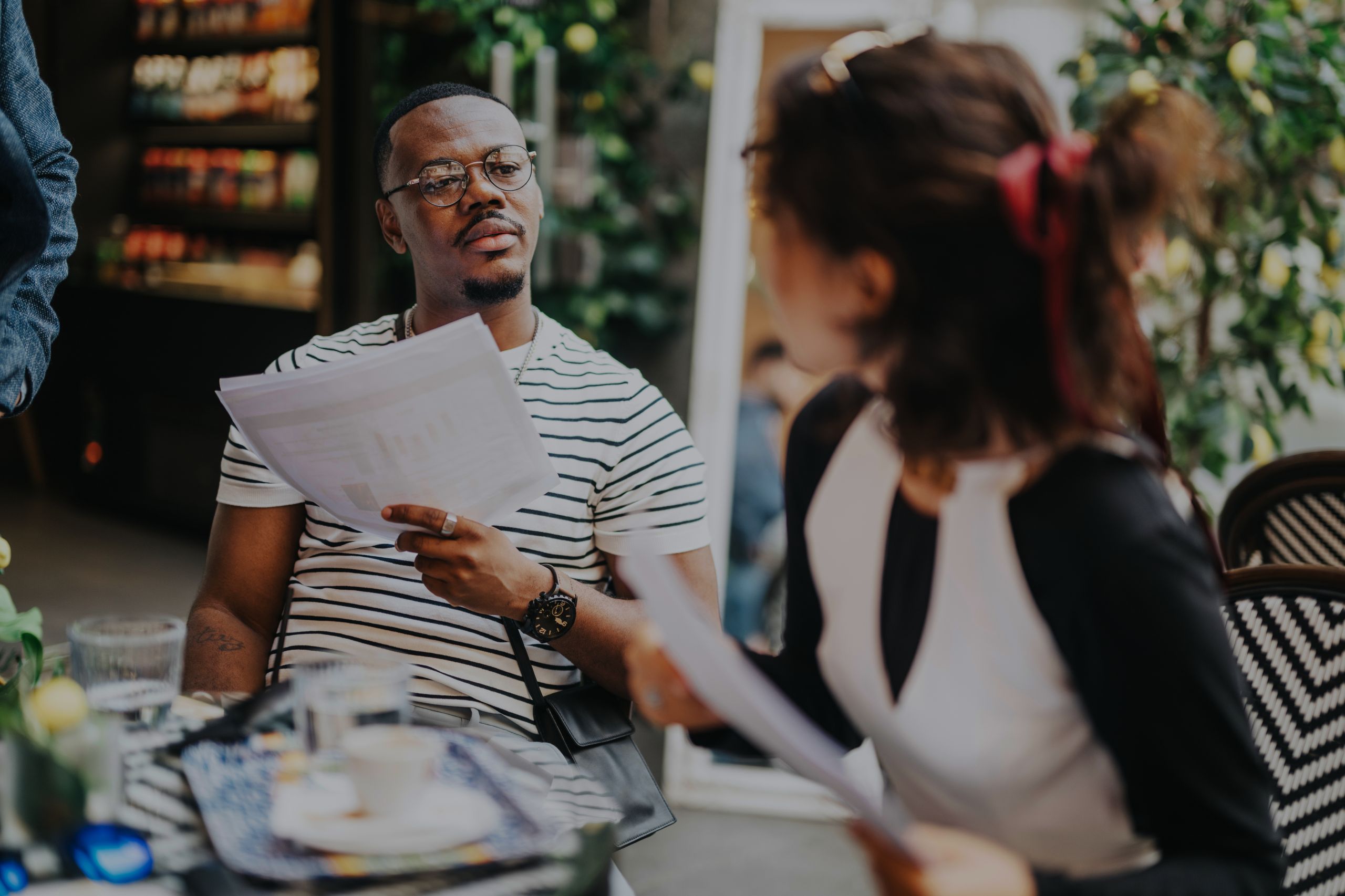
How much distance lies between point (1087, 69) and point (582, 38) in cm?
128

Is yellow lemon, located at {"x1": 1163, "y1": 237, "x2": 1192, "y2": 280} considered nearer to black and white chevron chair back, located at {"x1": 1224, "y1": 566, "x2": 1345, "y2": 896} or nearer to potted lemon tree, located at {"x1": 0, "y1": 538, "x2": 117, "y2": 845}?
black and white chevron chair back, located at {"x1": 1224, "y1": 566, "x2": 1345, "y2": 896}

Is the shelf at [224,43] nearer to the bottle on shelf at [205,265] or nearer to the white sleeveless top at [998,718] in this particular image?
the bottle on shelf at [205,265]

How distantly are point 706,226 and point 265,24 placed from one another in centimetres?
267

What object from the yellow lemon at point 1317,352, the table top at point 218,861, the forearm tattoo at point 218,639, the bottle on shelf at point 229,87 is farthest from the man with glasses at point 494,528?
the bottle on shelf at point 229,87

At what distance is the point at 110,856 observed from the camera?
0.78m

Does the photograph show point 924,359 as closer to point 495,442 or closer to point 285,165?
point 495,442

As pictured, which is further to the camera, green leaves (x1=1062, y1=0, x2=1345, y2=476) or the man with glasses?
green leaves (x1=1062, y1=0, x2=1345, y2=476)

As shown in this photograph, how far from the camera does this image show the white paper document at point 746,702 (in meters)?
0.68

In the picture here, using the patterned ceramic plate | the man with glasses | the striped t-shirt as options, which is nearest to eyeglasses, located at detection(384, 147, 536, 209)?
the man with glasses

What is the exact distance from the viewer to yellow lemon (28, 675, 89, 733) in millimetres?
854

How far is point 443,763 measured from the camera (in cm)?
94

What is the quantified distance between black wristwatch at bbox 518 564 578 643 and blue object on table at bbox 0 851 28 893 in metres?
0.66

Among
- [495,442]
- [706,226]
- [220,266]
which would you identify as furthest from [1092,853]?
[220,266]

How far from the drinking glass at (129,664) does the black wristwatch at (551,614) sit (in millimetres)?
458
